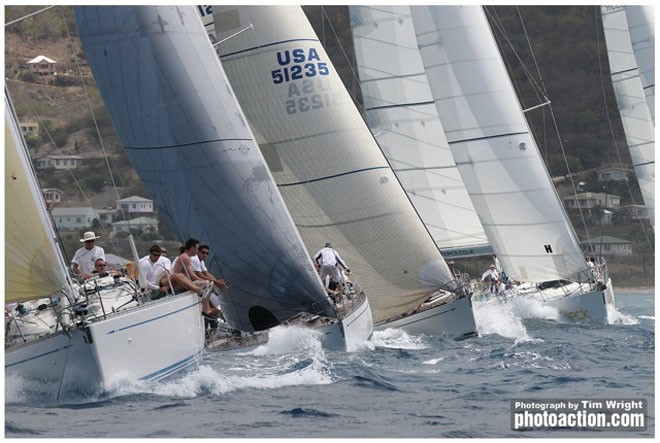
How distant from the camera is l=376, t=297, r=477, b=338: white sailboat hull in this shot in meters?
16.3

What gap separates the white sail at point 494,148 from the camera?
20562 millimetres

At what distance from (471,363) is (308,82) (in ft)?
14.0

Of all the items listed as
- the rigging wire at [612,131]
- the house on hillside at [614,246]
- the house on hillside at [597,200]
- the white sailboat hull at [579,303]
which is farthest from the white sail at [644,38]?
the house on hillside at [597,200]

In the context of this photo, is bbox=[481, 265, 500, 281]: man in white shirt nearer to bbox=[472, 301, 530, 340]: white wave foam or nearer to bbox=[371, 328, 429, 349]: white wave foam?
bbox=[472, 301, 530, 340]: white wave foam

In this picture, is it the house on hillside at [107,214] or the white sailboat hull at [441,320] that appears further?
the house on hillside at [107,214]

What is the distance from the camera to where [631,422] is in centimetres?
1010

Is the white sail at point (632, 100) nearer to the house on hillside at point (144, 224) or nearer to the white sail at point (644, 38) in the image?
the white sail at point (644, 38)

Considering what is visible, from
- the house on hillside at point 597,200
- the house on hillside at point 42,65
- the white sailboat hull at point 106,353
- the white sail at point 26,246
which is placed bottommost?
the house on hillside at point 597,200

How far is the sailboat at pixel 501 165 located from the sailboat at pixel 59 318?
10149 millimetres

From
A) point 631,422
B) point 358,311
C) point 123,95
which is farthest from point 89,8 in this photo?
point 631,422

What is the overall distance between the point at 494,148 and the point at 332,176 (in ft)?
17.0

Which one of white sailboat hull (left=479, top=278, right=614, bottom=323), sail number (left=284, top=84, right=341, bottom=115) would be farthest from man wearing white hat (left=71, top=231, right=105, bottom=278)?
white sailboat hull (left=479, top=278, right=614, bottom=323)

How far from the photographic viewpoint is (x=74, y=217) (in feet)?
183

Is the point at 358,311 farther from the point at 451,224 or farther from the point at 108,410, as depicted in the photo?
the point at 451,224
